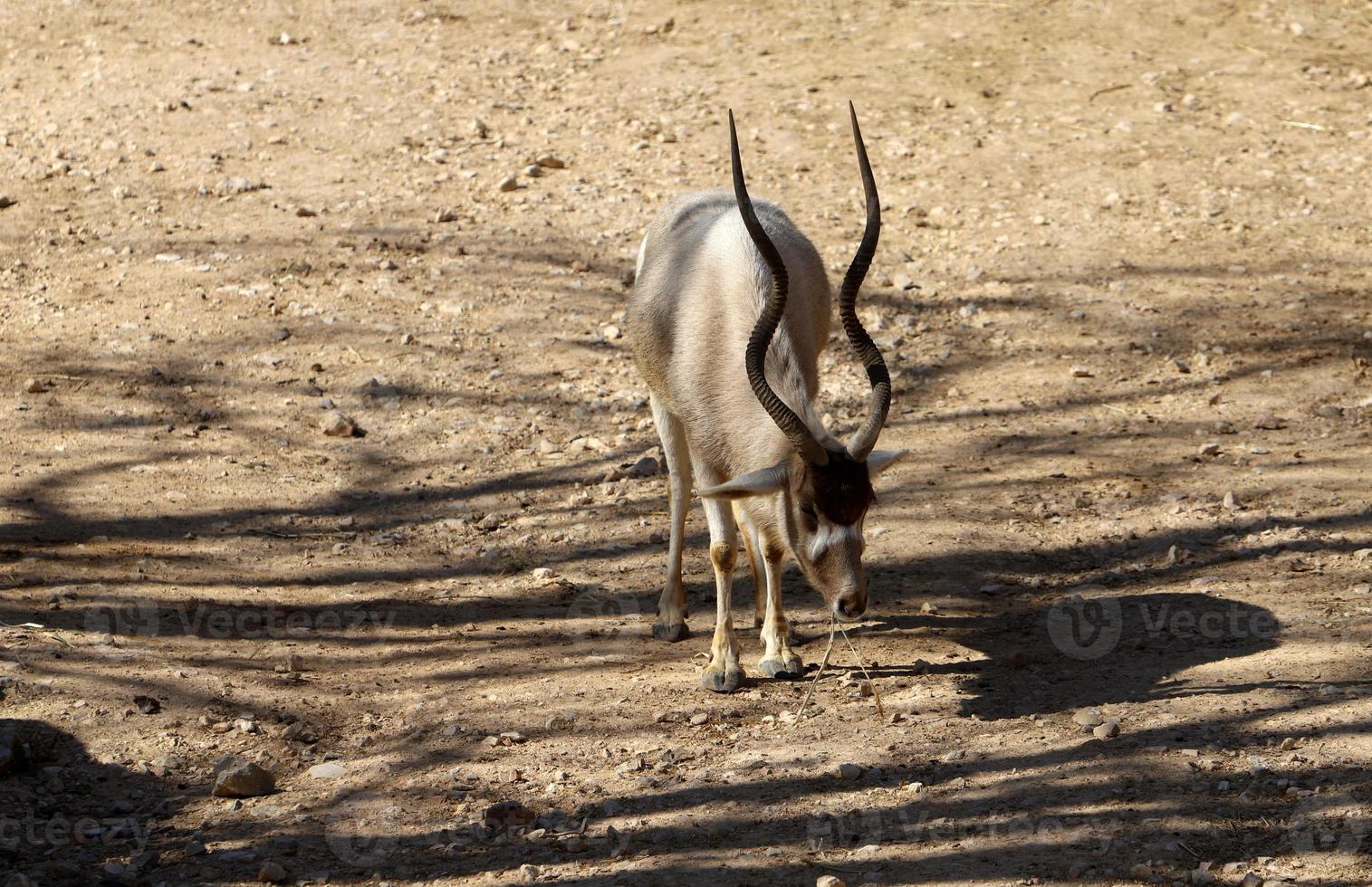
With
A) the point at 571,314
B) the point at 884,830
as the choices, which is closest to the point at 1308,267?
the point at 571,314

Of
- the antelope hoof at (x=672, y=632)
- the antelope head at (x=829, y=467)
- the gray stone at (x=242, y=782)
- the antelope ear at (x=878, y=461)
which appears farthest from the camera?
the antelope hoof at (x=672, y=632)

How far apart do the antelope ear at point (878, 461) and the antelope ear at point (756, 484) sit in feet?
1.08

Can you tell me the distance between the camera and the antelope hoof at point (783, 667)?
20.9 feet

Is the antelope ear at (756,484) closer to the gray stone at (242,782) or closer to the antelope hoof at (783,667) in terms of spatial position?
the antelope hoof at (783,667)

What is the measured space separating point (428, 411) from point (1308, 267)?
5981 mm

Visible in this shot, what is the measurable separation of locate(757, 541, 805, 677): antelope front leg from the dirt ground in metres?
0.08

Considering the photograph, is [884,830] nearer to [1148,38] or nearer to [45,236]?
[45,236]

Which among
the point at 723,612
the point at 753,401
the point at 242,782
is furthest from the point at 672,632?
the point at 242,782

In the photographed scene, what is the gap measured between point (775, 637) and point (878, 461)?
101cm

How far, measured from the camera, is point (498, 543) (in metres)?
7.60

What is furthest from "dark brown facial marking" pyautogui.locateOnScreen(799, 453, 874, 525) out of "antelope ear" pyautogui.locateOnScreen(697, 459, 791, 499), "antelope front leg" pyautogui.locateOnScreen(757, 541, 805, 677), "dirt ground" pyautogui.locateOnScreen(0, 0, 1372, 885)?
"dirt ground" pyautogui.locateOnScreen(0, 0, 1372, 885)

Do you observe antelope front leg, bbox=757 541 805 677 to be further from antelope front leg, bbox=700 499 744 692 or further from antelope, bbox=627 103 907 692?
antelope front leg, bbox=700 499 744 692

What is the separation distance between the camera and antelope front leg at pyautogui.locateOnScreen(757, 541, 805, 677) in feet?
20.9

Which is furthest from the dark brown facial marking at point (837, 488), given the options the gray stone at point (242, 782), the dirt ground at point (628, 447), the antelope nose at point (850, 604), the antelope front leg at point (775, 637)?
the gray stone at point (242, 782)
